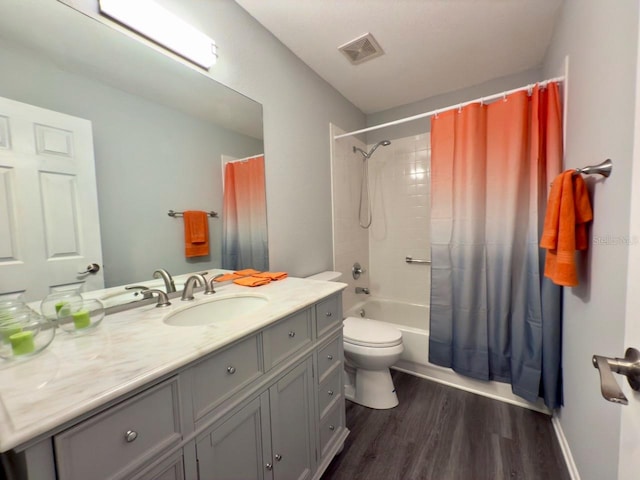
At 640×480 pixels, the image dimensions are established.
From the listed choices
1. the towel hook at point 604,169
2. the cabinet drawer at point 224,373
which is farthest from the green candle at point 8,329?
the towel hook at point 604,169

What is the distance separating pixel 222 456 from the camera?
766 millimetres

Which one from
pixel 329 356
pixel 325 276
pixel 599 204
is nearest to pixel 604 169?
pixel 599 204

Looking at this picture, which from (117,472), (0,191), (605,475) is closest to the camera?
(117,472)

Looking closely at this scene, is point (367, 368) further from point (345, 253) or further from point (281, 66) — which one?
point (281, 66)

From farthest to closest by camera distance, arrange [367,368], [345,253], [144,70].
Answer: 1. [345,253]
2. [367,368]
3. [144,70]

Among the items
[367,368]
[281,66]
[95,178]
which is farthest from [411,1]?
[367,368]

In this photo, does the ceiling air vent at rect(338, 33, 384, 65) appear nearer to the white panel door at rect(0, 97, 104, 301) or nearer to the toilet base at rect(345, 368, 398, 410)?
the white panel door at rect(0, 97, 104, 301)

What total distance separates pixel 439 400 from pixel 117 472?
6.10 ft

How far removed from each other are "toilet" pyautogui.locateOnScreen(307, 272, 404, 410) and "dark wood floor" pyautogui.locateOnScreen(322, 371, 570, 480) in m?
0.07

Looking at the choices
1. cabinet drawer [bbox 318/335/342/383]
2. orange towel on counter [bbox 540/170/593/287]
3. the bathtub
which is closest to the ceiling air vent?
orange towel on counter [bbox 540/170/593/287]

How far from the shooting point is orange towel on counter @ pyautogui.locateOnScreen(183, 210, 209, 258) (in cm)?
124

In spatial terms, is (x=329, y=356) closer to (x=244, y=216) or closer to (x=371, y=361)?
(x=371, y=361)

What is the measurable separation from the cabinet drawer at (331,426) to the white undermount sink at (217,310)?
64 cm

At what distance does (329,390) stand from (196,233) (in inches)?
39.6
